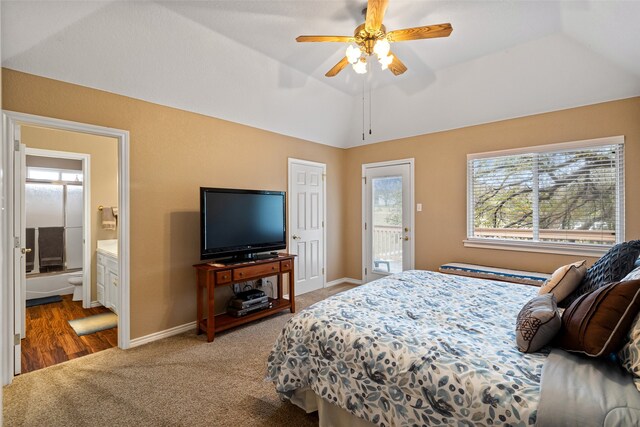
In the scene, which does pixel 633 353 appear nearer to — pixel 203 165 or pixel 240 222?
pixel 240 222

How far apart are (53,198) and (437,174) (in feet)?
18.8

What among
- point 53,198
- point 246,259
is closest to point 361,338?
point 246,259

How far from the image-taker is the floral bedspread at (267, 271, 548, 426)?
119cm

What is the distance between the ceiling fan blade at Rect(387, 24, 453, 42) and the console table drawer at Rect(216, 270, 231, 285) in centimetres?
259

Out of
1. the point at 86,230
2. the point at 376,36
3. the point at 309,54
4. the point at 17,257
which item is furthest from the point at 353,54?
the point at 86,230

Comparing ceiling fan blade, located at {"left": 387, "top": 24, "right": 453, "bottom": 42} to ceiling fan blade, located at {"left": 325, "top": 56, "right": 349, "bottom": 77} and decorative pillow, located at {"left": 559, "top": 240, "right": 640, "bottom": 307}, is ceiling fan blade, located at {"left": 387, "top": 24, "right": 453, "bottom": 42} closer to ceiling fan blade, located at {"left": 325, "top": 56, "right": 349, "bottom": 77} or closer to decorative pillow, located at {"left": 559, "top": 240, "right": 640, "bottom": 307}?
ceiling fan blade, located at {"left": 325, "top": 56, "right": 349, "bottom": 77}

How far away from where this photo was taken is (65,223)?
4613mm

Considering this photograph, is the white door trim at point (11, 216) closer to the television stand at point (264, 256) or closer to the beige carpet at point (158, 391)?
the beige carpet at point (158, 391)

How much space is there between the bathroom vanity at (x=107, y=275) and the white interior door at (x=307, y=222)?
2.23m

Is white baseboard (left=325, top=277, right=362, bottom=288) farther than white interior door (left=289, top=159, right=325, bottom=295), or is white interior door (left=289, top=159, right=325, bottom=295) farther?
white baseboard (left=325, top=277, right=362, bottom=288)

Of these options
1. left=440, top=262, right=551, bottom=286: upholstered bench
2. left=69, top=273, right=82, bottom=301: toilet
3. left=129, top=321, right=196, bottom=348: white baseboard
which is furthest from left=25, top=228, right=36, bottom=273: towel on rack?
left=440, top=262, right=551, bottom=286: upholstered bench

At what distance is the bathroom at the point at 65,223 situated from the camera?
382 centimetres

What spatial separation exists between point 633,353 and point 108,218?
5197mm

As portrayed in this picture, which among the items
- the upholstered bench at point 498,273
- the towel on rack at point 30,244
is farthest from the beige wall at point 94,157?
the upholstered bench at point 498,273
